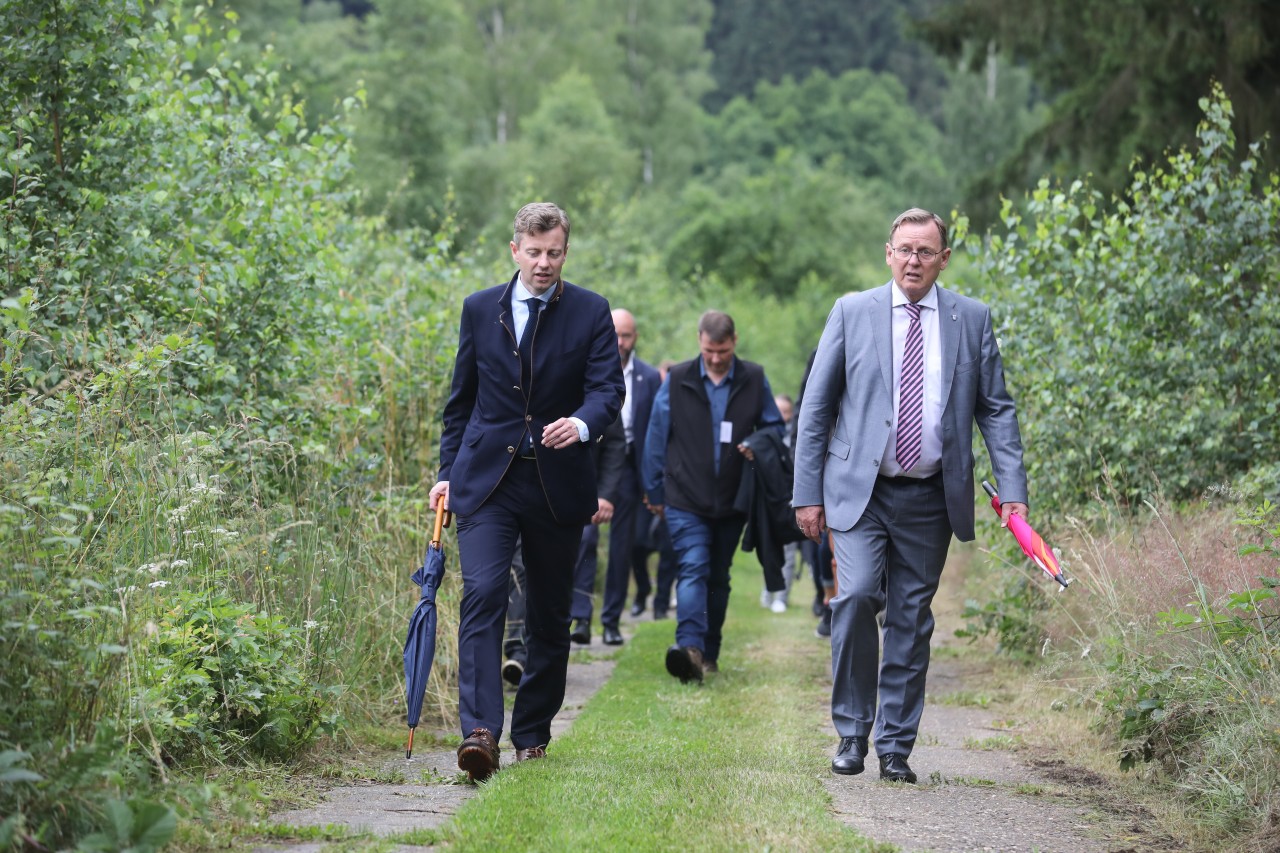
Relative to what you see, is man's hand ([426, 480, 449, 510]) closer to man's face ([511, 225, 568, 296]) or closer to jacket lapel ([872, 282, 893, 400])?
man's face ([511, 225, 568, 296])

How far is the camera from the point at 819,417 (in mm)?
6648

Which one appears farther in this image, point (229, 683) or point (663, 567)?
point (663, 567)

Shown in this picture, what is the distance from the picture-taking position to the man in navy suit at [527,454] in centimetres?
622

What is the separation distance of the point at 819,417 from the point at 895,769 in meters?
1.49

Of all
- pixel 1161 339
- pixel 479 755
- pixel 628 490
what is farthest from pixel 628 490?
pixel 479 755

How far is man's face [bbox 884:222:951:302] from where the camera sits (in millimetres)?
6500

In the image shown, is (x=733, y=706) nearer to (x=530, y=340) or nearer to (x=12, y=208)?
(x=530, y=340)

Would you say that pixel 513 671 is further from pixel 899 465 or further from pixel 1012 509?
pixel 1012 509

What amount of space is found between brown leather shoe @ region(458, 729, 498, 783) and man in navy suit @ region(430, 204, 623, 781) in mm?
10

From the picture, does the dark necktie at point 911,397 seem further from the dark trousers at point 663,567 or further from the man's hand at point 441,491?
the dark trousers at point 663,567

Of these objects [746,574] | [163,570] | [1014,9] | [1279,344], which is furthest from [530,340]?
[746,574]

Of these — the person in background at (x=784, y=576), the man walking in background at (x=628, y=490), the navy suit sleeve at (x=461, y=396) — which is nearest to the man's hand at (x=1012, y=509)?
the navy suit sleeve at (x=461, y=396)

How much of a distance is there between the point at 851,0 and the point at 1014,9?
7972cm

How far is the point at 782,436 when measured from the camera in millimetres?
9992
